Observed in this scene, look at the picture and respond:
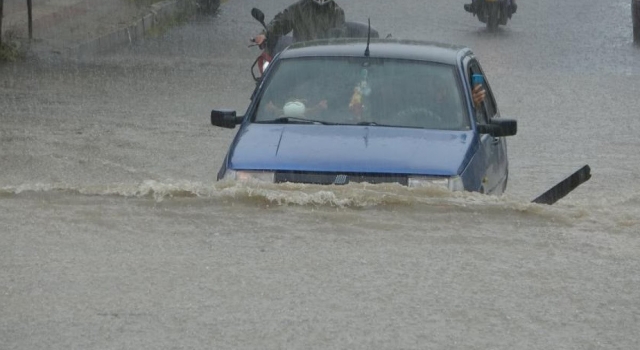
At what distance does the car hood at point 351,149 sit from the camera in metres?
7.73

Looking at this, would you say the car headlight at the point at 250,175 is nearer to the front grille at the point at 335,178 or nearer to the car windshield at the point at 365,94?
the front grille at the point at 335,178

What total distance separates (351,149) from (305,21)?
21.5 feet

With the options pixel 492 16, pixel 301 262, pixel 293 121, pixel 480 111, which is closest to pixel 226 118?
pixel 293 121

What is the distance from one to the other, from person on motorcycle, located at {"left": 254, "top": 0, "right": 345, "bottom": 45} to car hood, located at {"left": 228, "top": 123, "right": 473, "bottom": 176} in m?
5.93

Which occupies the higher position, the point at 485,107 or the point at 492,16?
the point at 485,107

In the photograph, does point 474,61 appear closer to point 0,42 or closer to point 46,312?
point 46,312

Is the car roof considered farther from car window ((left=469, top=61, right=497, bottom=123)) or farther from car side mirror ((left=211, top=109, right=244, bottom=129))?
car side mirror ((left=211, top=109, right=244, bottom=129))

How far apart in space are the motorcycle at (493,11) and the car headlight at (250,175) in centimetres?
1974

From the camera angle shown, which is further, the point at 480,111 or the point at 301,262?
the point at 480,111

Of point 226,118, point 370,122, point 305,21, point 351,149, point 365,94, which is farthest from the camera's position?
point 305,21

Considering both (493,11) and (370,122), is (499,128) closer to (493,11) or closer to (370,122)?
(370,122)

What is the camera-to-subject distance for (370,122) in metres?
8.45

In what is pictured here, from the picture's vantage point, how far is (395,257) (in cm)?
702

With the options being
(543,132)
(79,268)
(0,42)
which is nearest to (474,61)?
(79,268)
